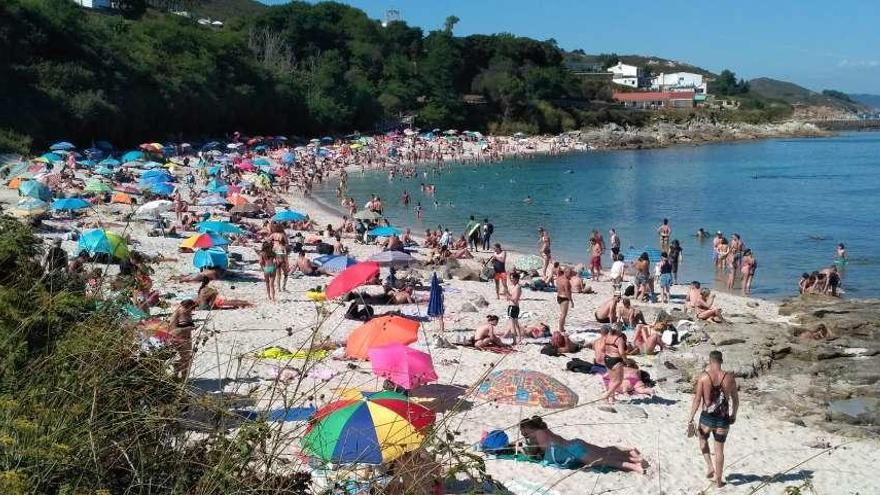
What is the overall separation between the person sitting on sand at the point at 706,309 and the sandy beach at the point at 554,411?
0.54 meters

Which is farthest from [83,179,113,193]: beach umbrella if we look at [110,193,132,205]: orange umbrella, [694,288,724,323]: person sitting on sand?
[694,288,724,323]: person sitting on sand

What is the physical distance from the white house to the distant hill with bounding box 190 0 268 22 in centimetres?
6670

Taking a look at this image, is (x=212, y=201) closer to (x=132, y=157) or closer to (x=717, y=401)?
(x=132, y=157)

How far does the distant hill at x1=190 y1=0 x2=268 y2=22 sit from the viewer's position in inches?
5325

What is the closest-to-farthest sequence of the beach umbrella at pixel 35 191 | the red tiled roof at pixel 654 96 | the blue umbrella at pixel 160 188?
the beach umbrella at pixel 35 191
the blue umbrella at pixel 160 188
the red tiled roof at pixel 654 96

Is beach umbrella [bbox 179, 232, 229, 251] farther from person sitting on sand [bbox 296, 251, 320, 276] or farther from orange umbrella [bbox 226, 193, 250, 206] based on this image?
orange umbrella [bbox 226, 193, 250, 206]

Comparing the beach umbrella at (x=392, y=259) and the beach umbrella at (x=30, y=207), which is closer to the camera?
the beach umbrella at (x=392, y=259)

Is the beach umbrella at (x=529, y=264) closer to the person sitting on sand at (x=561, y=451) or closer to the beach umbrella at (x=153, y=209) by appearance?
the beach umbrella at (x=153, y=209)

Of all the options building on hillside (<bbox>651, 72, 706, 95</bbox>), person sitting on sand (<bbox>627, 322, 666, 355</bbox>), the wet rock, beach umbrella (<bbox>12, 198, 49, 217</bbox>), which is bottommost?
the wet rock

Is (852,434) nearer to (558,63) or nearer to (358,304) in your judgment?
(358,304)

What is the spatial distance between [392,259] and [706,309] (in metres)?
6.15

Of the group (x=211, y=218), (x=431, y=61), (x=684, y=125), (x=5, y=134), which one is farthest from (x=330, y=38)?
(x=211, y=218)

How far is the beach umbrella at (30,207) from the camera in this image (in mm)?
Result: 18289

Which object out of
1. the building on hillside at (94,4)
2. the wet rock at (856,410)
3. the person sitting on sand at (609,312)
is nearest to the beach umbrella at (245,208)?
Answer: the person sitting on sand at (609,312)
